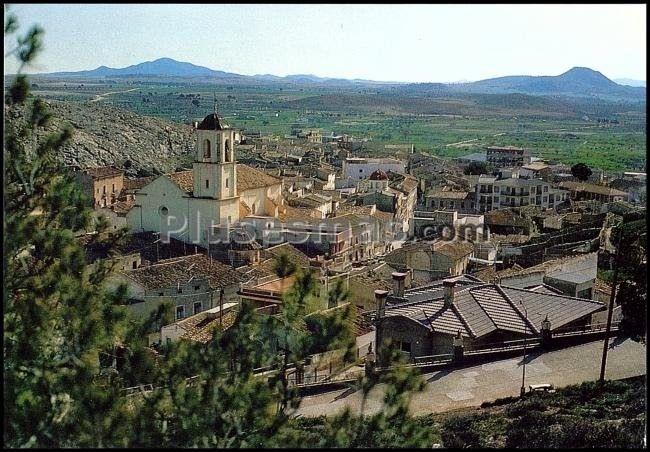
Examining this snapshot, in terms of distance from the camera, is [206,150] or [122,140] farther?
[122,140]

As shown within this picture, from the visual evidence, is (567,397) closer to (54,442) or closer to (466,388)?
(466,388)

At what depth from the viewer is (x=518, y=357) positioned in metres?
12.3

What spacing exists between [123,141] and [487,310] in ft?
173

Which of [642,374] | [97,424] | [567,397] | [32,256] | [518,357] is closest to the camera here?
[97,424]

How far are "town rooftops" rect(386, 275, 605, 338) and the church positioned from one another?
10.6 meters

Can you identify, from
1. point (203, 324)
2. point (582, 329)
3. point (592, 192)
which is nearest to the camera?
point (582, 329)

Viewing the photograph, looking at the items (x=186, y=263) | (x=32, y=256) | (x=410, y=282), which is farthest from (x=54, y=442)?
(x=410, y=282)

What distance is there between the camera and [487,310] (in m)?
13.3

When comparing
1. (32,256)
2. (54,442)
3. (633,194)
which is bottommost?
(633,194)

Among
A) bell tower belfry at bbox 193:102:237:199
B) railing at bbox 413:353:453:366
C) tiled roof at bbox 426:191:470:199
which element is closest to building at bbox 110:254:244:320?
railing at bbox 413:353:453:366

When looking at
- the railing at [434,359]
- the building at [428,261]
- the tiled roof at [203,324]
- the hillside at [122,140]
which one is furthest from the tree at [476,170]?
the railing at [434,359]

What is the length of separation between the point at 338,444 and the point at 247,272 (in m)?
13.7

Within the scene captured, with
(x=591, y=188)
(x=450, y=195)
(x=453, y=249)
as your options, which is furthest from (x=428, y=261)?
(x=591, y=188)

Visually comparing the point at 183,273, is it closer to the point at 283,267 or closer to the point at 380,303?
the point at 380,303
